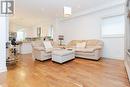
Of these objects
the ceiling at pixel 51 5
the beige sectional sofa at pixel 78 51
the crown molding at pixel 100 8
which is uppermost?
the ceiling at pixel 51 5

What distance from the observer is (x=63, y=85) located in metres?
2.18

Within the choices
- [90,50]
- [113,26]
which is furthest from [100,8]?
[90,50]

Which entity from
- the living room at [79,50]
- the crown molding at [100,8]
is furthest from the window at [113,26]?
the crown molding at [100,8]

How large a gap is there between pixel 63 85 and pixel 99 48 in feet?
9.90

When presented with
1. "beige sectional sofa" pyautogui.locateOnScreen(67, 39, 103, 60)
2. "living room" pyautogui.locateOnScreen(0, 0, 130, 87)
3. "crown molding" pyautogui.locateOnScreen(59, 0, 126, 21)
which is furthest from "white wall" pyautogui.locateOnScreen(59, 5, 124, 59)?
"beige sectional sofa" pyautogui.locateOnScreen(67, 39, 103, 60)

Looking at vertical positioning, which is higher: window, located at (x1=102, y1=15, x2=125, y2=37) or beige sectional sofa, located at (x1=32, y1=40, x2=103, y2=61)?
window, located at (x1=102, y1=15, x2=125, y2=37)

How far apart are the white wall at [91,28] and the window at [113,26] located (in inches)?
8.1

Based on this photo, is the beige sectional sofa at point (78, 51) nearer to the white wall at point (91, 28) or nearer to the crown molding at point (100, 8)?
the white wall at point (91, 28)

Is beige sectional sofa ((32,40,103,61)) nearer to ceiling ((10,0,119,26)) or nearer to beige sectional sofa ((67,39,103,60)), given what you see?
beige sectional sofa ((67,39,103,60))

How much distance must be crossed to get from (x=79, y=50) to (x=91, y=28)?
158 cm

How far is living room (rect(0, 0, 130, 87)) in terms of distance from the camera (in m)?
2.74

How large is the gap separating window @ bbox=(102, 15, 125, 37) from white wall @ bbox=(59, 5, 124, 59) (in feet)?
0.68

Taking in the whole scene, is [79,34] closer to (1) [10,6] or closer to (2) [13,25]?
(1) [10,6]

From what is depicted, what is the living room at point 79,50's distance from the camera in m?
2.74
